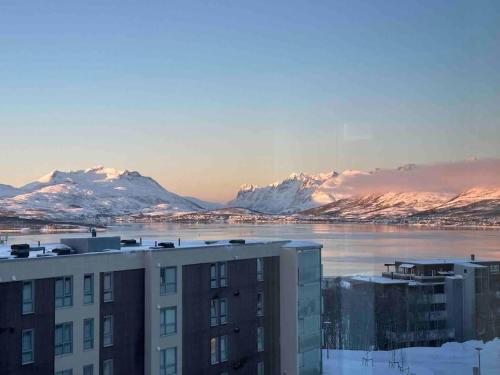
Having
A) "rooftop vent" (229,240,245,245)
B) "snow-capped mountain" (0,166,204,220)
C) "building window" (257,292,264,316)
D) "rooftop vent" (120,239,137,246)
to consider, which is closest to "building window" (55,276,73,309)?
"rooftop vent" (120,239,137,246)

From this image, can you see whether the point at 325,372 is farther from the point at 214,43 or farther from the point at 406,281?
the point at 406,281

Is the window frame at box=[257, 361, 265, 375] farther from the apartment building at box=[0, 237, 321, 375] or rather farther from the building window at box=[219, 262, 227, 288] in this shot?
the building window at box=[219, 262, 227, 288]

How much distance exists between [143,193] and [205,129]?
7911mm

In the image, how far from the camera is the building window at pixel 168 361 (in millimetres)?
3626

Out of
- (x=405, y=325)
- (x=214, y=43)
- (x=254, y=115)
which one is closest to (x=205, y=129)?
(x=254, y=115)

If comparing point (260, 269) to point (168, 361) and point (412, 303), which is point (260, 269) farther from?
point (412, 303)

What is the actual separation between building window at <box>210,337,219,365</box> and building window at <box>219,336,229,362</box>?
0.05m

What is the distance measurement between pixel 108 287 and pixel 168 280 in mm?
437

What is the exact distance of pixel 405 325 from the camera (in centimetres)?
793

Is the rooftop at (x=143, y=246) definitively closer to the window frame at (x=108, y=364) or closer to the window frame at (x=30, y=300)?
the window frame at (x=30, y=300)

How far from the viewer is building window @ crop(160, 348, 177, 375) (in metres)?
3.63

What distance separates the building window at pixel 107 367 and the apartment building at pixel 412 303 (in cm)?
221

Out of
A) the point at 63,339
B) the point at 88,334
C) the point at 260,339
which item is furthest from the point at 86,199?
the point at 63,339

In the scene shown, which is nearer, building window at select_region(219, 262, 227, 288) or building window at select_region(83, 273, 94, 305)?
building window at select_region(83, 273, 94, 305)
